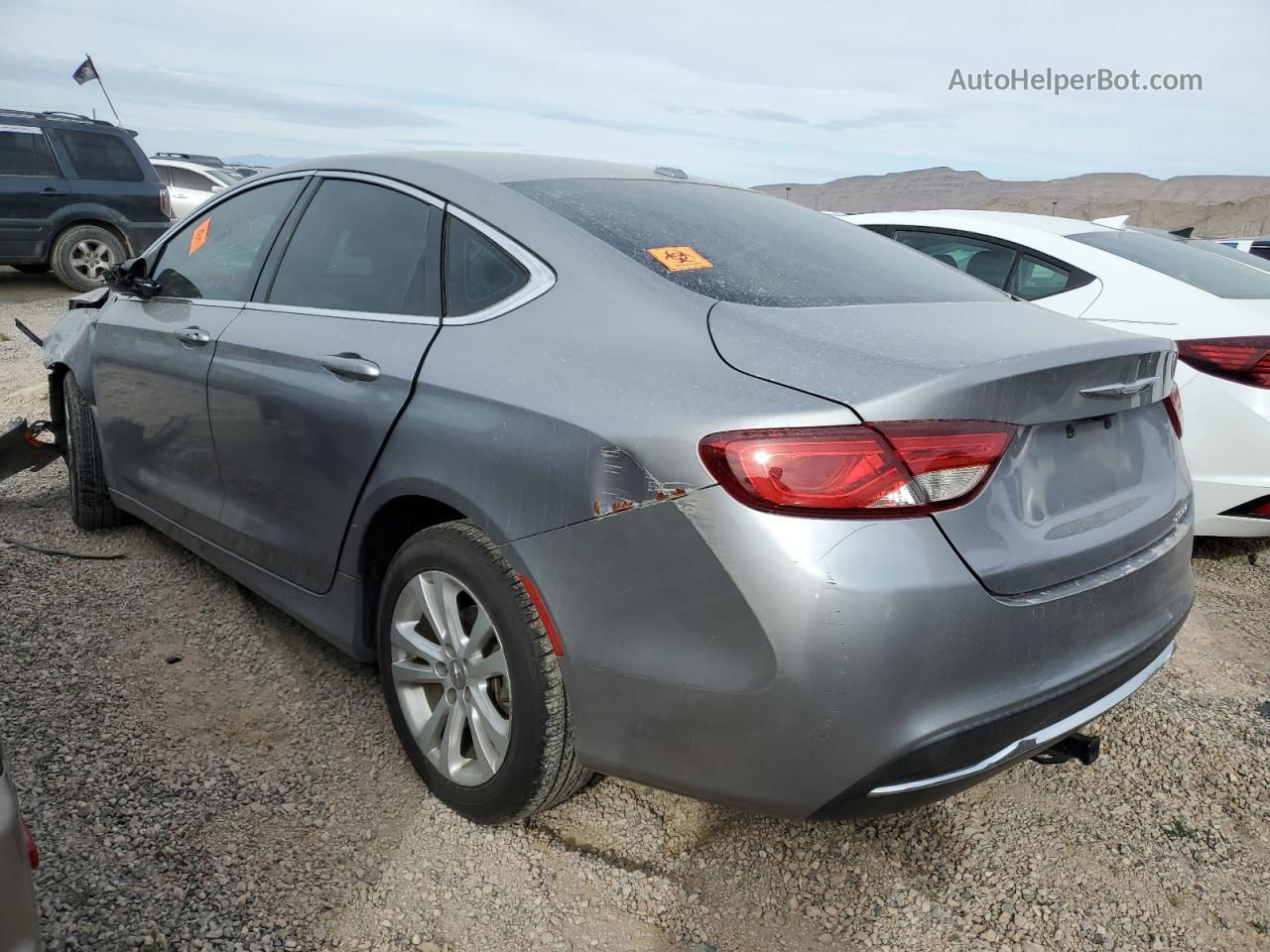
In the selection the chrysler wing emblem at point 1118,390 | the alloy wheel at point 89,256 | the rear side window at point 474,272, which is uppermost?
the rear side window at point 474,272

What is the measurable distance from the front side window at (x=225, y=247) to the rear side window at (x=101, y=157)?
928 cm

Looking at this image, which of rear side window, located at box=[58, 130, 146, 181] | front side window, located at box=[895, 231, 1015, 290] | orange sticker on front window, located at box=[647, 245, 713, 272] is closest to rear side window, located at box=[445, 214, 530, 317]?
Result: orange sticker on front window, located at box=[647, 245, 713, 272]

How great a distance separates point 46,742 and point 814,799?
6.78ft

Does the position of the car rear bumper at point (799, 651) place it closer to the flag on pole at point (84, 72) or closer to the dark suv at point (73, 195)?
the dark suv at point (73, 195)

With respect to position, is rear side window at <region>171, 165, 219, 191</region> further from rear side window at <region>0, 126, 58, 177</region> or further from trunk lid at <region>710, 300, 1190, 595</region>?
trunk lid at <region>710, 300, 1190, 595</region>

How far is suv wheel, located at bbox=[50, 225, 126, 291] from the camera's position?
11.5 meters

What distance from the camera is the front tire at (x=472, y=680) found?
6.92 ft

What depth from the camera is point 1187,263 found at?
15.4 ft

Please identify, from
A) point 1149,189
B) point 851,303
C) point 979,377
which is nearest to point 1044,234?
point 851,303

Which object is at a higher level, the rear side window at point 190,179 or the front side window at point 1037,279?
the front side window at point 1037,279

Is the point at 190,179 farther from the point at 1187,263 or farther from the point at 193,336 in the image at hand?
the point at 1187,263

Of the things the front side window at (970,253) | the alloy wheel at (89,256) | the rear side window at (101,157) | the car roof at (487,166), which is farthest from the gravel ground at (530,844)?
the rear side window at (101,157)

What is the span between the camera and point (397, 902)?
2.20m

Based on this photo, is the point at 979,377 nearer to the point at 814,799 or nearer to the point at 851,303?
the point at 851,303
